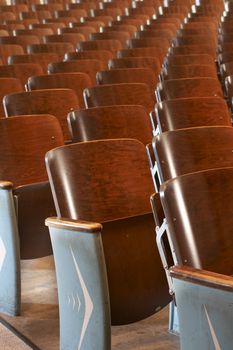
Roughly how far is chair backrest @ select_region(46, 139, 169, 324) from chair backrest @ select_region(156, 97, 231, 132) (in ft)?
0.73

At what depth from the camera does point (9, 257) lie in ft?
2.55

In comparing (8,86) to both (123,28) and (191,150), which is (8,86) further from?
(123,28)

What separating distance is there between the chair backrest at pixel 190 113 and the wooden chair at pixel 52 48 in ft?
2.75

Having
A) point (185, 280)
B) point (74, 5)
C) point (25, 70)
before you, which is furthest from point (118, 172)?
point (74, 5)

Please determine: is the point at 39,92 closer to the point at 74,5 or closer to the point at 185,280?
the point at 185,280

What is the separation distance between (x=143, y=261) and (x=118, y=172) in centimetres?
9

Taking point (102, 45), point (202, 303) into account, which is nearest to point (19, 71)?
point (102, 45)

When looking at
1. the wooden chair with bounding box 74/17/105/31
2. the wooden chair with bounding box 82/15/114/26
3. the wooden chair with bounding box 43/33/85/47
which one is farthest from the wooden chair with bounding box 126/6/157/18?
the wooden chair with bounding box 43/33/85/47

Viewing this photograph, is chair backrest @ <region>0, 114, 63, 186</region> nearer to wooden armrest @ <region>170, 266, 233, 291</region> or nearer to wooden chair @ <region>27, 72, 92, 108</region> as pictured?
wooden chair @ <region>27, 72, 92, 108</region>

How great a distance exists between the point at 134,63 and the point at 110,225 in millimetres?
873

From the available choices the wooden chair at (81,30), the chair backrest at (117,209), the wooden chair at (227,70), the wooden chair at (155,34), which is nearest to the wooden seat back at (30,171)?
the chair backrest at (117,209)

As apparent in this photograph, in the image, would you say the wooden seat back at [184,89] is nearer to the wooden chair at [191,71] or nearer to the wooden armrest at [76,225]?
the wooden chair at [191,71]

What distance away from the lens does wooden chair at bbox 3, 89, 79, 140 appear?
1013mm

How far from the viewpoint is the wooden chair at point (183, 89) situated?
1.19 meters
